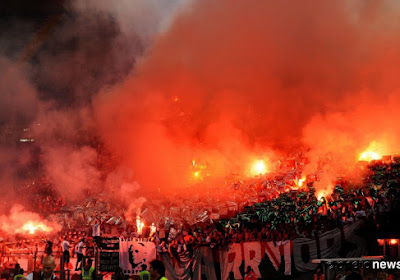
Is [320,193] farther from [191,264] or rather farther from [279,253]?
[191,264]

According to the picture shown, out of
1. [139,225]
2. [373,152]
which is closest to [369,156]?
[373,152]

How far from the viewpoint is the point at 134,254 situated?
11602mm

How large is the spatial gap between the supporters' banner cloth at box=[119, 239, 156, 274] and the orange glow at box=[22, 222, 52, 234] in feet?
10.0

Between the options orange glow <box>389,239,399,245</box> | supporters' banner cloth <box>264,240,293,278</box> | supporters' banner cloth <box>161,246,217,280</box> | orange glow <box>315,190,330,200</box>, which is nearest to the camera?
orange glow <box>389,239,399,245</box>

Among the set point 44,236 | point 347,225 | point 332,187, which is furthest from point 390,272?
point 44,236

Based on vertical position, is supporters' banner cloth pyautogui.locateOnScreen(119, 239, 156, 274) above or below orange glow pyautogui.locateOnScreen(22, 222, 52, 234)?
below

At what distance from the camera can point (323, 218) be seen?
10000mm

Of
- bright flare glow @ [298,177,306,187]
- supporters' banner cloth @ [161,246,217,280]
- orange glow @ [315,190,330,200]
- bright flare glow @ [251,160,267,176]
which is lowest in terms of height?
supporters' banner cloth @ [161,246,217,280]

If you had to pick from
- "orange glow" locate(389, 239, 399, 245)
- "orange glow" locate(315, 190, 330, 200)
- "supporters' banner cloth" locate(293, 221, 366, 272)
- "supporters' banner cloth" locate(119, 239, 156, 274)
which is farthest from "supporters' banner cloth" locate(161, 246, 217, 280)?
"orange glow" locate(389, 239, 399, 245)

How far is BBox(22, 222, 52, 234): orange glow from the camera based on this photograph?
13.3 m

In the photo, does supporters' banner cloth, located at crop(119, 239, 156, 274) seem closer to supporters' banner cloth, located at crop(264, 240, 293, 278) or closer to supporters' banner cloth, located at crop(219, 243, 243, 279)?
supporters' banner cloth, located at crop(219, 243, 243, 279)

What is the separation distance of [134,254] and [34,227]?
13.4 feet

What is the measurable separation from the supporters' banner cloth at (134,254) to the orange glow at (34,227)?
306cm

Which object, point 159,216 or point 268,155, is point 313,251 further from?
point 268,155
